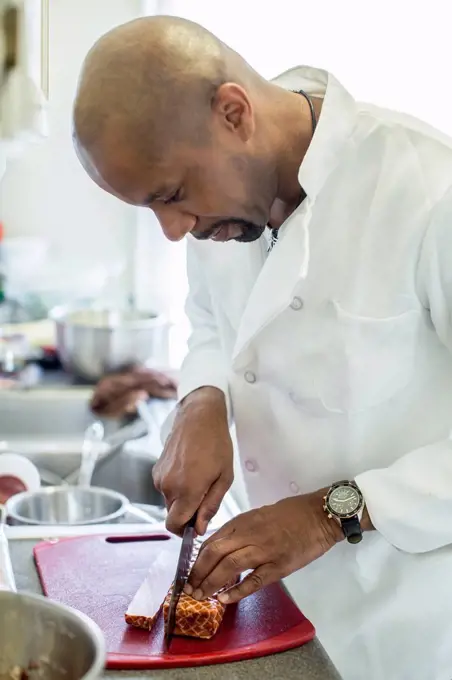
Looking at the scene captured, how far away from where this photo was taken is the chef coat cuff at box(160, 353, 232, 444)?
1.14 meters

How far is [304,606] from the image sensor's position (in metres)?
1.09

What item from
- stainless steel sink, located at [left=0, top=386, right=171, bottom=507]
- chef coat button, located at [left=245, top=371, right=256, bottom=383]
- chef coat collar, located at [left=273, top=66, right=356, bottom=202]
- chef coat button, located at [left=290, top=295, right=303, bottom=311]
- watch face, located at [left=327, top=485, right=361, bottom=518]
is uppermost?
chef coat collar, located at [left=273, top=66, right=356, bottom=202]

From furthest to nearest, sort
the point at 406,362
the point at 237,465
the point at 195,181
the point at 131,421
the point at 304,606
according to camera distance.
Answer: the point at 131,421 < the point at 237,465 < the point at 304,606 < the point at 406,362 < the point at 195,181

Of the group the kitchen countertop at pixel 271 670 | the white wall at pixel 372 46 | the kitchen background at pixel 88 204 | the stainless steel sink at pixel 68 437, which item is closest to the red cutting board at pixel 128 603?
the kitchen countertop at pixel 271 670

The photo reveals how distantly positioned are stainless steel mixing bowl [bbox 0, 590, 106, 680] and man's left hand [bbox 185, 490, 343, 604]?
0.79 feet

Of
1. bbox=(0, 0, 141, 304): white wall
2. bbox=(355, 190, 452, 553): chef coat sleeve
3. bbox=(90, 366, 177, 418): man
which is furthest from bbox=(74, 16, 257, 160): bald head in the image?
bbox=(0, 0, 141, 304): white wall

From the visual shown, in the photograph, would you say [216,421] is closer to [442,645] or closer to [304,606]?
[304,606]

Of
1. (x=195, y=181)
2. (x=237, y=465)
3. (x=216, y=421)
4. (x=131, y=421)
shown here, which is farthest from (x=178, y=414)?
(x=131, y=421)

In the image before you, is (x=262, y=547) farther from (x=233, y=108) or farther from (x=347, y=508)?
(x=233, y=108)

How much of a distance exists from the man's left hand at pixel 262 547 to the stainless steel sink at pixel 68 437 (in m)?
0.74

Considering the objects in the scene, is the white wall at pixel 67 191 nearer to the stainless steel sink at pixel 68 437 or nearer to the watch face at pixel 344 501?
the stainless steel sink at pixel 68 437

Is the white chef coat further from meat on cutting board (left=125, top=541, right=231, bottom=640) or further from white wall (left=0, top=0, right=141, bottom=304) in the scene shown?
white wall (left=0, top=0, right=141, bottom=304)

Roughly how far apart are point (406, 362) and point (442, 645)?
0.32m

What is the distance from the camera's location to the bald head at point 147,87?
2.69 ft
